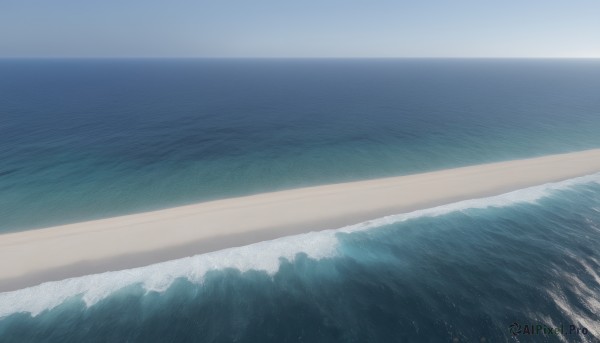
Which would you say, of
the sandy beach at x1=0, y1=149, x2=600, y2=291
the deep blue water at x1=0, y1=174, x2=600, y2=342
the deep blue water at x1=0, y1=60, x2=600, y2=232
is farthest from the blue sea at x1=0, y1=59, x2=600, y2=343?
the sandy beach at x1=0, y1=149, x2=600, y2=291

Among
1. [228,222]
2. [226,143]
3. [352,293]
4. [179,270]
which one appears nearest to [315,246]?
[352,293]

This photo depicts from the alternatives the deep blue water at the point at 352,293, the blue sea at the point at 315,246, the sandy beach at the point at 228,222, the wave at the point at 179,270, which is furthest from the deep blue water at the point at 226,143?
the deep blue water at the point at 352,293

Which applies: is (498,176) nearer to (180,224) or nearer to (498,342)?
(498,342)

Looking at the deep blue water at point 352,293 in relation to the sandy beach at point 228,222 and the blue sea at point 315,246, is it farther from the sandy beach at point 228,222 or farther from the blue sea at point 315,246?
the sandy beach at point 228,222

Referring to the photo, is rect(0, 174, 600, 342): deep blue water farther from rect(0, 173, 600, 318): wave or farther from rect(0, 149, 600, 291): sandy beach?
rect(0, 149, 600, 291): sandy beach

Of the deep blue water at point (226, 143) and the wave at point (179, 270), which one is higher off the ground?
the deep blue water at point (226, 143)

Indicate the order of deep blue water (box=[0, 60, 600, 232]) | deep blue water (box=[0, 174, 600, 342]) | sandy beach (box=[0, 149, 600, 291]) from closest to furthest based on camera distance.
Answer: deep blue water (box=[0, 174, 600, 342])
sandy beach (box=[0, 149, 600, 291])
deep blue water (box=[0, 60, 600, 232])
